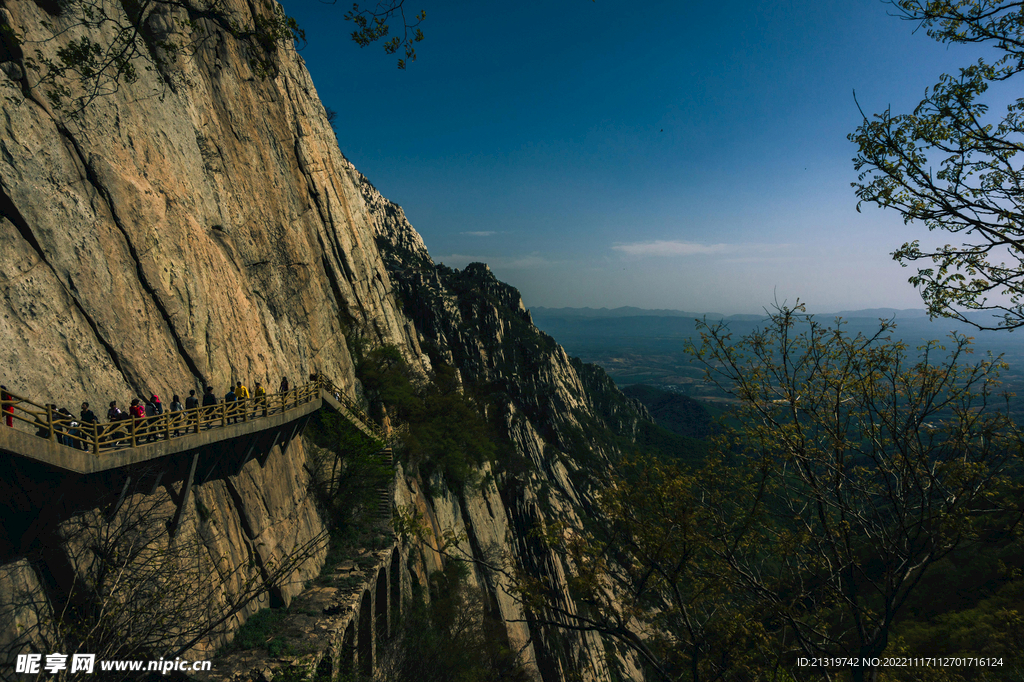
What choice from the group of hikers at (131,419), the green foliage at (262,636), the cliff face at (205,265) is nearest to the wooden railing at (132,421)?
the group of hikers at (131,419)

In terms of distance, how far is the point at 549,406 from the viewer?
89.0m

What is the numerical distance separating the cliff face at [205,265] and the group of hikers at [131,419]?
2.89 ft

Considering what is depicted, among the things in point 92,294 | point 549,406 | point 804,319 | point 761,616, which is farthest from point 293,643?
point 549,406

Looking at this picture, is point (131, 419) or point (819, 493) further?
point (131, 419)

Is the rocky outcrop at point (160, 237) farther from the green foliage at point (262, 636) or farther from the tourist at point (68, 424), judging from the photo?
the green foliage at point (262, 636)

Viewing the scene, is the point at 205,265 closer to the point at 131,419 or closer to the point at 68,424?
the point at 68,424

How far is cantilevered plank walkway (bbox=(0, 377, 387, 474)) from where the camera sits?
833 centimetres

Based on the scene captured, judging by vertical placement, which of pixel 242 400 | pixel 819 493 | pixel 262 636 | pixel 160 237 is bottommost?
pixel 262 636

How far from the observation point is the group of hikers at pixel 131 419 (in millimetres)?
9234

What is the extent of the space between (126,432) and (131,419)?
1.80ft

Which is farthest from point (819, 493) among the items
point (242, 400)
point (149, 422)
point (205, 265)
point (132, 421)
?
point (205, 265)

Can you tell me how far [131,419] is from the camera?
10266 mm

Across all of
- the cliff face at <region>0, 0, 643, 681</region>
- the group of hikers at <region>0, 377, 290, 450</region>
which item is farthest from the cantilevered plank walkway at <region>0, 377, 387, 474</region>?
the cliff face at <region>0, 0, 643, 681</region>

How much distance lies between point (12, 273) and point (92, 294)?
2.19m
